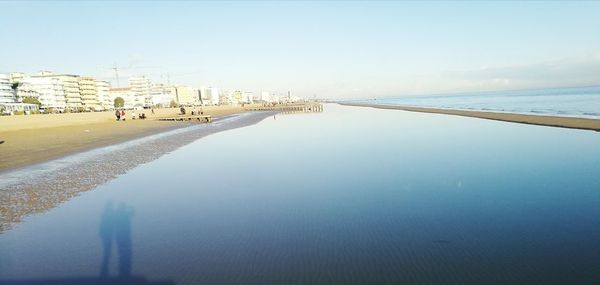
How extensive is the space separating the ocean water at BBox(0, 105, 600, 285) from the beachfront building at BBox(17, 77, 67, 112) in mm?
165063

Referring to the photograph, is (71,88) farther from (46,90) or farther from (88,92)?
(46,90)

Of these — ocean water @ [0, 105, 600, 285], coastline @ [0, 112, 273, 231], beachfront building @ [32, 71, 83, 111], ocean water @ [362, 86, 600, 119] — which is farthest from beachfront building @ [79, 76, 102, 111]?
ocean water @ [0, 105, 600, 285]

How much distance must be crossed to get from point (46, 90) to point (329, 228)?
608 feet

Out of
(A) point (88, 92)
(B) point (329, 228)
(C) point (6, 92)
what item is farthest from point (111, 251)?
(A) point (88, 92)

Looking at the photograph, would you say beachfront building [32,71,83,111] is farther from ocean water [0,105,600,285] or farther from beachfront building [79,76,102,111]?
ocean water [0,105,600,285]

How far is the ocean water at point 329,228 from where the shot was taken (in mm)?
5326

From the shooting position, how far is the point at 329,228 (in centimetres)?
724

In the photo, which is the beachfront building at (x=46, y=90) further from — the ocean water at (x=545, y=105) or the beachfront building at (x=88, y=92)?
the ocean water at (x=545, y=105)

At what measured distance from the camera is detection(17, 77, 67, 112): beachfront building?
5699 inches

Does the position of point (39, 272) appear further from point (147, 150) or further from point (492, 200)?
point (147, 150)

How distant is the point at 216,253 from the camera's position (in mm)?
6141

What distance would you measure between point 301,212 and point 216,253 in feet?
8.88

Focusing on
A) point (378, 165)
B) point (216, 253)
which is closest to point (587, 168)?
point (378, 165)

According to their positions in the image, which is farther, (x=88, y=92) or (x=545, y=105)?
(x=88, y=92)
